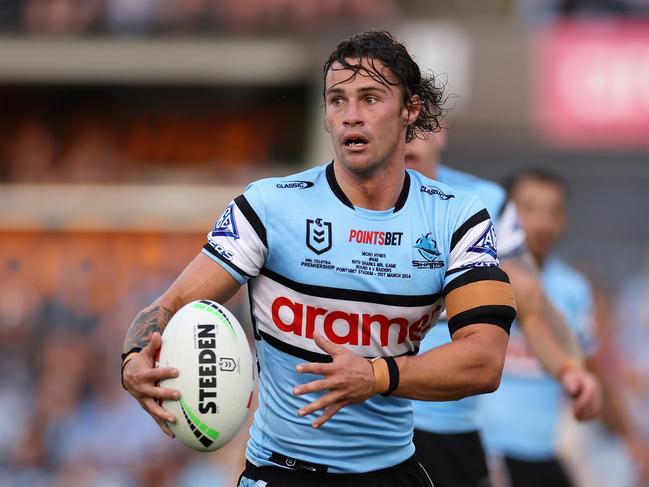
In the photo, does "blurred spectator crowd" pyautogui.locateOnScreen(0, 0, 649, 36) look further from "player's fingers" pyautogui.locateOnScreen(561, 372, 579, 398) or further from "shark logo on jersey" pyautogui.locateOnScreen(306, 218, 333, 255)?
"shark logo on jersey" pyautogui.locateOnScreen(306, 218, 333, 255)

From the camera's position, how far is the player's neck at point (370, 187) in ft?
14.4

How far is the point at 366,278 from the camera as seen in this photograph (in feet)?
14.0

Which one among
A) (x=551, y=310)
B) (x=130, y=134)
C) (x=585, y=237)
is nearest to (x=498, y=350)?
(x=551, y=310)

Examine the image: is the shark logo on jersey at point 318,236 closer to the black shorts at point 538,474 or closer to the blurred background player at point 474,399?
the blurred background player at point 474,399

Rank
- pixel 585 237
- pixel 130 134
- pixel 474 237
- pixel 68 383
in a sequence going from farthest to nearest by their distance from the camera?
pixel 130 134 → pixel 585 237 → pixel 68 383 → pixel 474 237

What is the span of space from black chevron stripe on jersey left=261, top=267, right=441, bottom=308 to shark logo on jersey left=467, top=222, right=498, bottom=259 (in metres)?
0.23

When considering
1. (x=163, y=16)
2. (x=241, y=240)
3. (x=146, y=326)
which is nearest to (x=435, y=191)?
(x=241, y=240)

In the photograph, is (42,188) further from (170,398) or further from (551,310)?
(170,398)

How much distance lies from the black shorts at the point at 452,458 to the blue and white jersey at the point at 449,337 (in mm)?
39

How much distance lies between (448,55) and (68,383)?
21.8 feet

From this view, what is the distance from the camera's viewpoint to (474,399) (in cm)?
612

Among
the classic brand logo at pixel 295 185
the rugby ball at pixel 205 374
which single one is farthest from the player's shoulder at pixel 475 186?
the rugby ball at pixel 205 374

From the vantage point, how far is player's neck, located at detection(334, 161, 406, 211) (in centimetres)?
438

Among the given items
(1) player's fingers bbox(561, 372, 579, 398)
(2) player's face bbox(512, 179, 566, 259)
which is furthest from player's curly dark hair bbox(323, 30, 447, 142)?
(2) player's face bbox(512, 179, 566, 259)
